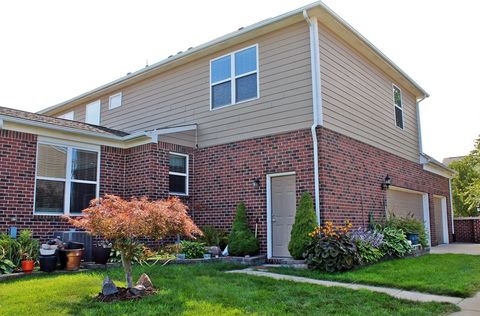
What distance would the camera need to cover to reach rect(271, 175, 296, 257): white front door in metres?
10.4

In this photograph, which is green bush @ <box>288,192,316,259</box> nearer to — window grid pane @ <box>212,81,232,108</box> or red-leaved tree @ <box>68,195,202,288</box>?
red-leaved tree @ <box>68,195,202,288</box>

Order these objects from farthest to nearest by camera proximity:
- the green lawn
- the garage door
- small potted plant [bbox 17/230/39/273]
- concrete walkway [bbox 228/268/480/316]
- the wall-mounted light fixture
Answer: the garage door < the wall-mounted light fixture < small potted plant [bbox 17/230/39/273] < the green lawn < concrete walkway [bbox 228/268/480/316]

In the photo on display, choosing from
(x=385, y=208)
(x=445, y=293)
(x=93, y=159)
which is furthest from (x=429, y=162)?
(x=93, y=159)

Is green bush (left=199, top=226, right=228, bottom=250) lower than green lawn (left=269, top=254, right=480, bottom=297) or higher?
higher

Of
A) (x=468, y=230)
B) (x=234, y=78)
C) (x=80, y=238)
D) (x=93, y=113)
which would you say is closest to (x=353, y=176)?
(x=234, y=78)

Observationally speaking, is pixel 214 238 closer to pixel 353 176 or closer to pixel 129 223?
pixel 353 176

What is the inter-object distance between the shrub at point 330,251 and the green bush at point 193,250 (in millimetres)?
2782

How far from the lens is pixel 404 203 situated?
14594 millimetres

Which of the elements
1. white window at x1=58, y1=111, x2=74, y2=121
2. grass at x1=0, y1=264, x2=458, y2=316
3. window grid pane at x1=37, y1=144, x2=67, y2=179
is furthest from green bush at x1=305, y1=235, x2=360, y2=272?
white window at x1=58, y1=111, x2=74, y2=121

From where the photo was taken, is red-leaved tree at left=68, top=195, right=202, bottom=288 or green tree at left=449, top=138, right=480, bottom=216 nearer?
red-leaved tree at left=68, top=195, right=202, bottom=288

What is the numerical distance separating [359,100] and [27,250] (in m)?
9.40

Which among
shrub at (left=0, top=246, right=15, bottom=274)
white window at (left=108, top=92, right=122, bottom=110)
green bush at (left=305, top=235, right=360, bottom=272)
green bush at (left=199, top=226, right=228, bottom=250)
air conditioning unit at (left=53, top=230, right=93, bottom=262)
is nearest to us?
shrub at (left=0, top=246, right=15, bottom=274)

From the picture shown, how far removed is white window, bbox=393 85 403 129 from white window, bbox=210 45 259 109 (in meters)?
5.98

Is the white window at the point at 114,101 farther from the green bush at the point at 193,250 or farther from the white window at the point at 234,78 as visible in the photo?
the green bush at the point at 193,250
